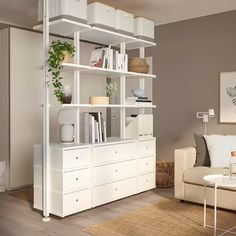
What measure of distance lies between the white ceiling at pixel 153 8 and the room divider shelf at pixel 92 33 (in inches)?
20.4

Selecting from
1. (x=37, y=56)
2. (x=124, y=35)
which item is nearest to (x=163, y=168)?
(x=124, y=35)

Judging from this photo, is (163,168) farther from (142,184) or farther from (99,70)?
(99,70)

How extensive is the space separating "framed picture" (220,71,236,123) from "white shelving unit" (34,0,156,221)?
51.3 inches

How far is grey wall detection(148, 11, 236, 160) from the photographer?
16.5 feet

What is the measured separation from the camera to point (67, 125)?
12.2 feet

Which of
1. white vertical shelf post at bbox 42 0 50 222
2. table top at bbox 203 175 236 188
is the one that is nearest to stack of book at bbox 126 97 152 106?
white vertical shelf post at bbox 42 0 50 222

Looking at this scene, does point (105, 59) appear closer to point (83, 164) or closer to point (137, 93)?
point (137, 93)

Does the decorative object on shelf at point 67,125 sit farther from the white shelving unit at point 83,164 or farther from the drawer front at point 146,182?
the drawer front at point 146,182

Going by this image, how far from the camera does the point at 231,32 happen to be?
493cm

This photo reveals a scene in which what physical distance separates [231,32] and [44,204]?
11.8ft

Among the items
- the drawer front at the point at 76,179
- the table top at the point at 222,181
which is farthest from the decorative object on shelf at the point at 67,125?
the table top at the point at 222,181

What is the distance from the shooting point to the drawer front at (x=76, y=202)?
11.3 ft

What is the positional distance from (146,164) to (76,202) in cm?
135

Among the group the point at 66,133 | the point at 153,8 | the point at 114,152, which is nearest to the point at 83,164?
the point at 66,133
